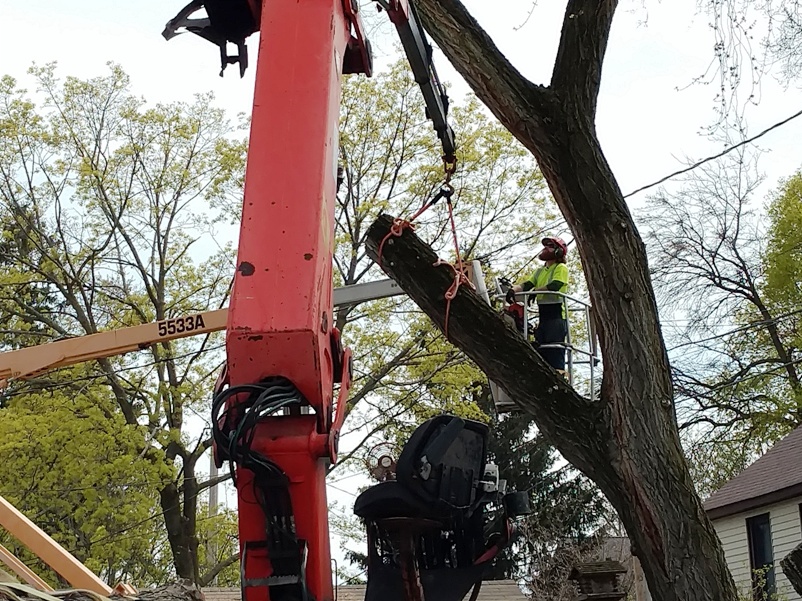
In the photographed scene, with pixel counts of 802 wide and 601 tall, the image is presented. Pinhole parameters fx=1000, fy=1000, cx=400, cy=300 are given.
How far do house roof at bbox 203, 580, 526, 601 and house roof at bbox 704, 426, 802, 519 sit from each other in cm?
407

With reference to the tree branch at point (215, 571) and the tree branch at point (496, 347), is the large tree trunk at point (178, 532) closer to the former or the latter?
the tree branch at point (215, 571)

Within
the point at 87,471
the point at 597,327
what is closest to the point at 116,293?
the point at 87,471

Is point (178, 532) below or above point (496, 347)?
below

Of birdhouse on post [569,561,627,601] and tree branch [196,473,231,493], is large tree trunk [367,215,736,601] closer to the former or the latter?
birdhouse on post [569,561,627,601]

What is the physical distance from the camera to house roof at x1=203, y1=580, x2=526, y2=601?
16.8 metres

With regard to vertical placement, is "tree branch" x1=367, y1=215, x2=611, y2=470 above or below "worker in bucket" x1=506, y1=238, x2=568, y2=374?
below

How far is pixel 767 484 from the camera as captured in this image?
18078 millimetres

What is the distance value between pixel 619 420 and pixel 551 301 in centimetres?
249

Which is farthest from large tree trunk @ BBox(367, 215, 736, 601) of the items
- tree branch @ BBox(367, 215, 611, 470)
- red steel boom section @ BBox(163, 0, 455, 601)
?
red steel boom section @ BBox(163, 0, 455, 601)

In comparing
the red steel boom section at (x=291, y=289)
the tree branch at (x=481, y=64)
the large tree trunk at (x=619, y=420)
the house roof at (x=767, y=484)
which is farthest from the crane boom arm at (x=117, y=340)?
the house roof at (x=767, y=484)

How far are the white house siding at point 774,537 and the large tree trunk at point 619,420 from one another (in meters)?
11.2

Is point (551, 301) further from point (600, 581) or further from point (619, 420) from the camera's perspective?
point (619, 420)

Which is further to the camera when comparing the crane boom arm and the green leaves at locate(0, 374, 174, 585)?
the green leaves at locate(0, 374, 174, 585)

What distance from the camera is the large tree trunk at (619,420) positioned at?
218 inches
